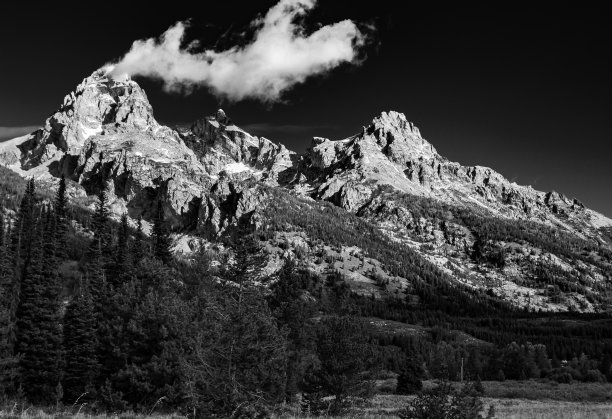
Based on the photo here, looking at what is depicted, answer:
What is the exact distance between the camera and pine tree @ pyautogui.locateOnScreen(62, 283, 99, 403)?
43947mm

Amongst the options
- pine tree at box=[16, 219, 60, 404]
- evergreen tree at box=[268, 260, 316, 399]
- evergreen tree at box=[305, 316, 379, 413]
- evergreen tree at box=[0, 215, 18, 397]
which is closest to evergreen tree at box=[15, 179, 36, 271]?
evergreen tree at box=[0, 215, 18, 397]

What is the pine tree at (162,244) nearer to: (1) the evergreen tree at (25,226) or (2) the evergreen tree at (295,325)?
(2) the evergreen tree at (295,325)

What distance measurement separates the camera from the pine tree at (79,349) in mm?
43947

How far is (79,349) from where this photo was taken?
45938 millimetres

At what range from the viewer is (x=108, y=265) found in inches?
2926

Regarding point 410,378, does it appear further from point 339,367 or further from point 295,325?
point 339,367

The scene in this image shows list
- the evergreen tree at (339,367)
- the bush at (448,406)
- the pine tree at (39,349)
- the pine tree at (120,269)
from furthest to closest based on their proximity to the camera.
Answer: the pine tree at (120,269)
the pine tree at (39,349)
the evergreen tree at (339,367)
the bush at (448,406)

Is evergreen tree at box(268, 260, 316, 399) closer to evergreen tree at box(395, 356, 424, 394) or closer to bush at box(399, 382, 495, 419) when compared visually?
evergreen tree at box(395, 356, 424, 394)

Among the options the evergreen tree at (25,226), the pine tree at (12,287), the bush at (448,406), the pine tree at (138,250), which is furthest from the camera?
the evergreen tree at (25,226)

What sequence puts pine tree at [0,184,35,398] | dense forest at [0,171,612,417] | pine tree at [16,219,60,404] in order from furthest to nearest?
1. pine tree at [16,219,60,404]
2. pine tree at [0,184,35,398]
3. dense forest at [0,171,612,417]

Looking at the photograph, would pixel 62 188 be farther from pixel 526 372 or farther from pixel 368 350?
pixel 526 372

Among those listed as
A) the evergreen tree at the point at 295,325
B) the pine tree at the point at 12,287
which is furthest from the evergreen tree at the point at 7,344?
the evergreen tree at the point at 295,325

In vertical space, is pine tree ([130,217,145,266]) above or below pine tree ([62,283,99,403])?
above

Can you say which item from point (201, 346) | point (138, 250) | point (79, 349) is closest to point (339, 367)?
point (201, 346)
